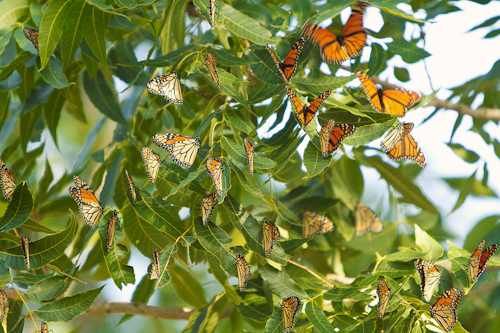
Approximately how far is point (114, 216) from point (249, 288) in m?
0.45

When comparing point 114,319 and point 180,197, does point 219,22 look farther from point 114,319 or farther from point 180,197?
point 114,319

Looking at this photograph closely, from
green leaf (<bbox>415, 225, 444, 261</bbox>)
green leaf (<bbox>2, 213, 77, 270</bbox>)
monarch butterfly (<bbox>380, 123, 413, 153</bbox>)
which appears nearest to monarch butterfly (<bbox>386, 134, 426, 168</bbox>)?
monarch butterfly (<bbox>380, 123, 413, 153</bbox>)

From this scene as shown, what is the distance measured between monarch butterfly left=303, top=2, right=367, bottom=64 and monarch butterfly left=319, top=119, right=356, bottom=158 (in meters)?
0.35

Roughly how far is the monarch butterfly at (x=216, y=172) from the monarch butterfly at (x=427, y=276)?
0.44 meters

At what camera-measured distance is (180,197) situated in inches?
34.6

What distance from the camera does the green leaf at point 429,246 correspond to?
0.95 metres

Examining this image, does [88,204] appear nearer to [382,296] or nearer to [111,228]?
[111,228]

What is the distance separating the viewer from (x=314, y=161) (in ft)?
2.57

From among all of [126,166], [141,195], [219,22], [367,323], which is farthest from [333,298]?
[126,166]

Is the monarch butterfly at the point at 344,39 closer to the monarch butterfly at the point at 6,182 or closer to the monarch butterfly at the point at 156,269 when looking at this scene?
the monarch butterfly at the point at 156,269

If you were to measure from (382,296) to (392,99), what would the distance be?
0.55m

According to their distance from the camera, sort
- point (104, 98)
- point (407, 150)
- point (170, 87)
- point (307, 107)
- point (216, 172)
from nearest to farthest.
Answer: point (216, 172), point (307, 107), point (170, 87), point (407, 150), point (104, 98)

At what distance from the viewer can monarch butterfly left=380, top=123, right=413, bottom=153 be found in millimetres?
950

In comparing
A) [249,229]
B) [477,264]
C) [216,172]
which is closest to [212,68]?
[216,172]
